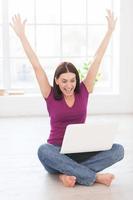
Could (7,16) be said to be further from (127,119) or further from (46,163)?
(46,163)

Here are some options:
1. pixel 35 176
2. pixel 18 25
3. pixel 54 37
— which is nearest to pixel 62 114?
pixel 35 176

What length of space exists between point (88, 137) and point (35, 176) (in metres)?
0.47

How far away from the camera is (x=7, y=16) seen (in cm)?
543

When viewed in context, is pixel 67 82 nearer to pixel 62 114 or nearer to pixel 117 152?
pixel 62 114

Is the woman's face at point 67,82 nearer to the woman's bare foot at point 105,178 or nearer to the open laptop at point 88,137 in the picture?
the open laptop at point 88,137

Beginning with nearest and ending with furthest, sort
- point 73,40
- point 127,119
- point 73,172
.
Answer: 1. point 73,172
2. point 127,119
3. point 73,40

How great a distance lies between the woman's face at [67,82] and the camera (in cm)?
266

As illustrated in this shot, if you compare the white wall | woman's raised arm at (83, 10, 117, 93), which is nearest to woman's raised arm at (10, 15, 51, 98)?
woman's raised arm at (83, 10, 117, 93)

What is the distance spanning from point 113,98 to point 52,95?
2.86 metres

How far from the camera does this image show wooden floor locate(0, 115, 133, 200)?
239 cm

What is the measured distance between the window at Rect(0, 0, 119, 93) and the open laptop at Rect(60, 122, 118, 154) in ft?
10.0

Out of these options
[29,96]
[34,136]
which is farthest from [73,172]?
[29,96]

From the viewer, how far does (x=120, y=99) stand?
550cm

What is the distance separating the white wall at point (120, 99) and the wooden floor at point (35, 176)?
1004 mm
